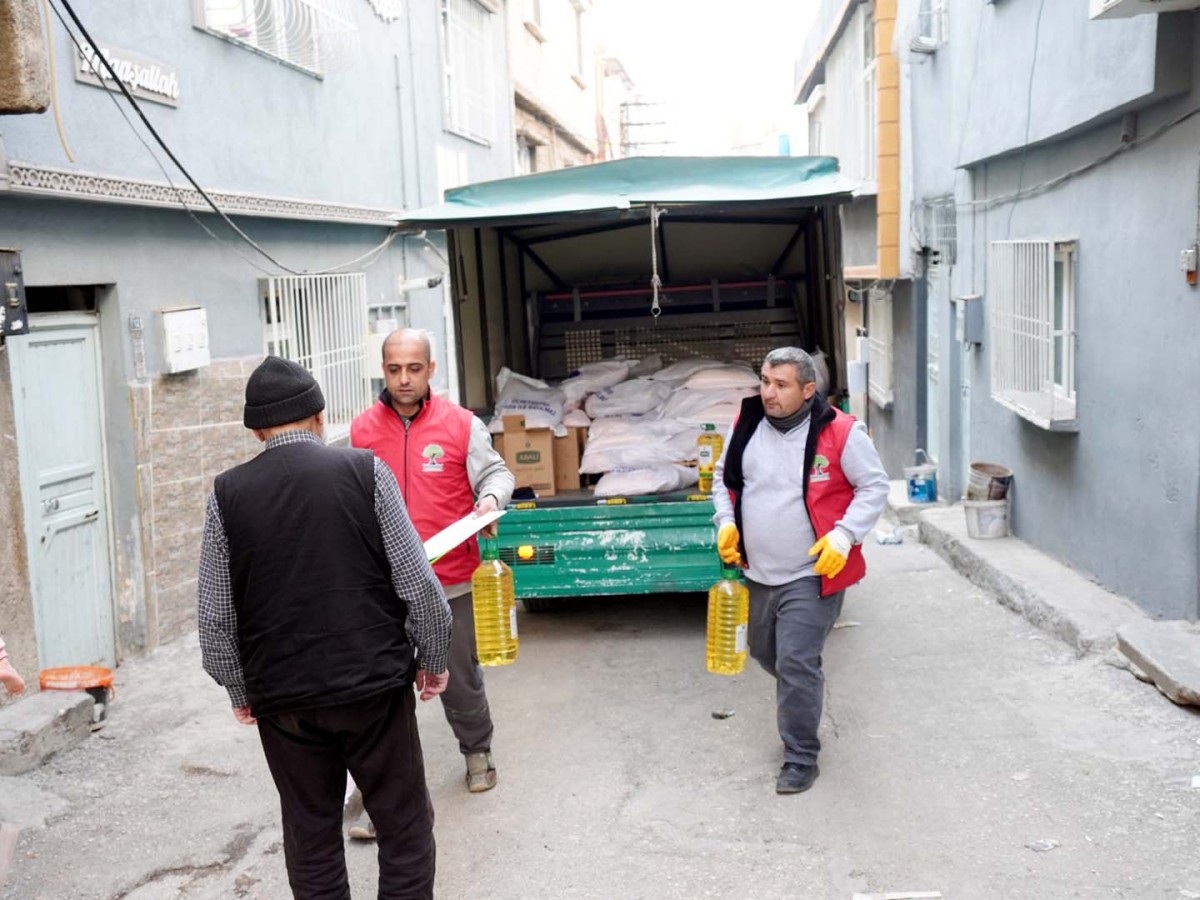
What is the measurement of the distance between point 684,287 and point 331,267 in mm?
3035

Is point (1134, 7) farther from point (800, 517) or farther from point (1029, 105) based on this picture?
point (800, 517)

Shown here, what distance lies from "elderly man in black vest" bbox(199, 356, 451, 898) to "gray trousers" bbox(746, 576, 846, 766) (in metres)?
1.85

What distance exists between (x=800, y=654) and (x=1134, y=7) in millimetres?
3368

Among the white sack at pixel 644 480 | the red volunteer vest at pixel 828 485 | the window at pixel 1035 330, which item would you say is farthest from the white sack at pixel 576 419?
the red volunteer vest at pixel 828 485

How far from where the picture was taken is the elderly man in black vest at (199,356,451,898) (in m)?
3.41

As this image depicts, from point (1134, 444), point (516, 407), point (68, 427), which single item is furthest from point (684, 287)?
point (68, 427)

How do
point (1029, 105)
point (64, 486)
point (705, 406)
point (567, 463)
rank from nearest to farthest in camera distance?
1. point (64, 486)
2. point (567, 463)
3. point (705, 406)
4. point (1029, 105)

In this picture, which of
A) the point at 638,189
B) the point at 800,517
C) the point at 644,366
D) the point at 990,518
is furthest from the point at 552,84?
the point at 800,517

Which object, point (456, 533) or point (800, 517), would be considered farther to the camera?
point (800, 517)

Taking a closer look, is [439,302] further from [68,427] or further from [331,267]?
[68,427]

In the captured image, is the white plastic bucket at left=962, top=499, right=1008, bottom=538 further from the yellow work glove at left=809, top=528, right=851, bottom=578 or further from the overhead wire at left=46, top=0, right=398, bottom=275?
the yellow work glove at left=809, top=528, right=851, bottom=578

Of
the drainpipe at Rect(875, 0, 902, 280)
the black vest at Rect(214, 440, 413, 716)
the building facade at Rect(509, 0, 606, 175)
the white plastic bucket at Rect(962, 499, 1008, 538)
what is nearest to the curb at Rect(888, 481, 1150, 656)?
the white plastic bucket at Rect(962, 499, 1008, 538)

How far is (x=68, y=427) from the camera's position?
22.9 feet

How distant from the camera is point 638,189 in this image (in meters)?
7.98
